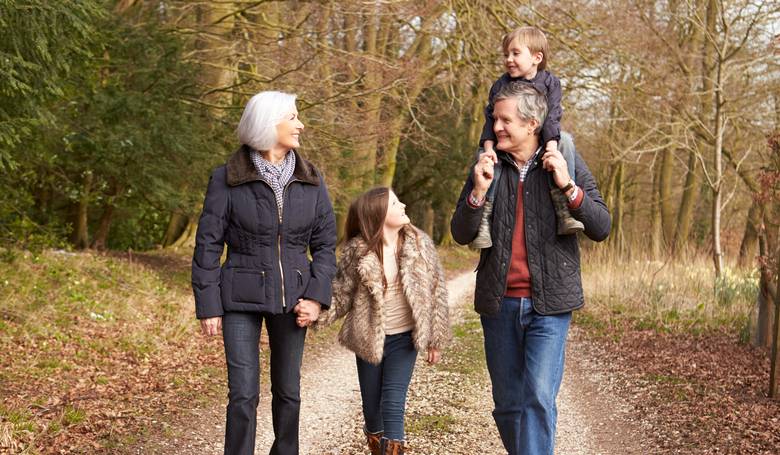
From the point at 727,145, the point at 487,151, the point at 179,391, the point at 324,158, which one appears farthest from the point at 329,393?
the point at 727,145

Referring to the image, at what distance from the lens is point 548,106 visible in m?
3.76

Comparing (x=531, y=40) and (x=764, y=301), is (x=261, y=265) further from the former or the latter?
(x=764, y=301)

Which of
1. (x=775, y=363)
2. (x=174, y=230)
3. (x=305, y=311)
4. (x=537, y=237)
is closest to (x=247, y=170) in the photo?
(x=305, y=311)

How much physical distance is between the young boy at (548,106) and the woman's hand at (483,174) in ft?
0.33

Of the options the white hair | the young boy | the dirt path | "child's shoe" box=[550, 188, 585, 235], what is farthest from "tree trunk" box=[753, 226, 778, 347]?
the white hair

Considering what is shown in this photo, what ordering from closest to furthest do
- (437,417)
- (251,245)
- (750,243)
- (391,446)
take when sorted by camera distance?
(251,245), (391,446), (437,417), (750,243)

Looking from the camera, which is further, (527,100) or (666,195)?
(666,195)

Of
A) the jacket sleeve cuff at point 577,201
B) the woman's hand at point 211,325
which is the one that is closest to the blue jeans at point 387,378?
the woman's hand at point 211,325

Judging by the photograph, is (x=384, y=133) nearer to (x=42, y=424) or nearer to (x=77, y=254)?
(x=77, y=254)

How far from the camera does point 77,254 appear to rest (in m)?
12.3

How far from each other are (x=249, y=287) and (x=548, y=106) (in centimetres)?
166

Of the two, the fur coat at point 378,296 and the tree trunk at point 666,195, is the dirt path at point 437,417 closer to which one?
the fur coat at point 378,296

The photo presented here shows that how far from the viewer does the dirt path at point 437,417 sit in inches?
222

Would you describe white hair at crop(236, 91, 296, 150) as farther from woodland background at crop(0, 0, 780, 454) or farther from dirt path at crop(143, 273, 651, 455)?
woodland background at crop(0, 0, 780, 454)
